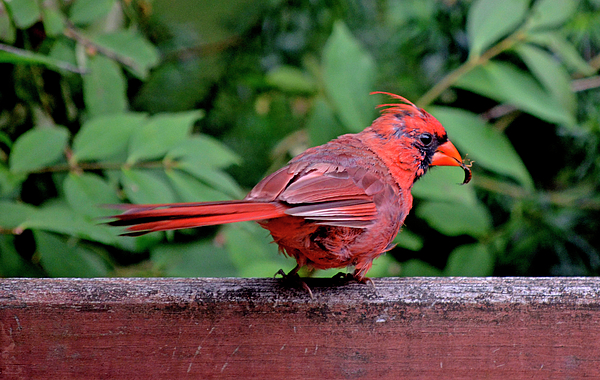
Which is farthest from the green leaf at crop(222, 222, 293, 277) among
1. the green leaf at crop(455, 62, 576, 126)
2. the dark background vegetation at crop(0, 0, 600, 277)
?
the green leaf at crop(455, 62, 576, 126)

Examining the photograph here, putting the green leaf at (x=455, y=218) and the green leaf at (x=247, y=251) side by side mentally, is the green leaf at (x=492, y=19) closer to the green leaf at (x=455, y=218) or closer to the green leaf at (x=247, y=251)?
the green leaf at (x=455, y=218)

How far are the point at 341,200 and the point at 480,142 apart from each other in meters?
1.22

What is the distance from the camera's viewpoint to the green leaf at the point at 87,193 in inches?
75.0

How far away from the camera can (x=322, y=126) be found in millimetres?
2559

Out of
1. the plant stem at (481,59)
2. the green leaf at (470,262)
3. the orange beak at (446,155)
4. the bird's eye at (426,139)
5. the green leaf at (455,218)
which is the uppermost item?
the plant stem at (481,59)

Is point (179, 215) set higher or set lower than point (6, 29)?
lower

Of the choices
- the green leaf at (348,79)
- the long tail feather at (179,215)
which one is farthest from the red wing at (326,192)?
the green leaf at (348,79)

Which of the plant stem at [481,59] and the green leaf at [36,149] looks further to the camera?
the plant stem at [481,59]

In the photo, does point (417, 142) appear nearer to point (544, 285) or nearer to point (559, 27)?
point (544, 285)

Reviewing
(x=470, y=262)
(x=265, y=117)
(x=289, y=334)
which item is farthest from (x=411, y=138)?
(x=265, y=117)

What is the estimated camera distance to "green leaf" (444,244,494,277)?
2561mm

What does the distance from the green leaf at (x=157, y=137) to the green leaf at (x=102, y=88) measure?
0.92ft

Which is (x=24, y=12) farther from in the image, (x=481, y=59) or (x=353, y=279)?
(x=481, y=59)

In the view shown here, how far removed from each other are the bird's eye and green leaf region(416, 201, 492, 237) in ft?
2.53
